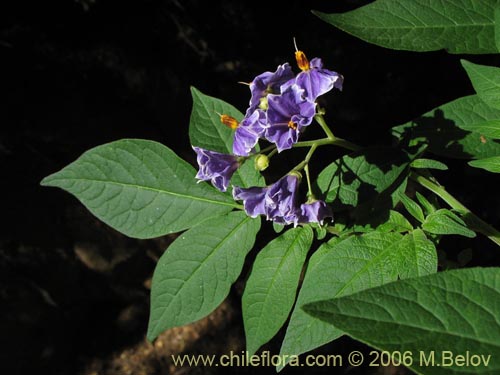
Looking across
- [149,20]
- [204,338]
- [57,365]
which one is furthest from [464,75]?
[57,365]

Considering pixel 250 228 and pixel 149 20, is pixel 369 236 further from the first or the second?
pixel 149 20

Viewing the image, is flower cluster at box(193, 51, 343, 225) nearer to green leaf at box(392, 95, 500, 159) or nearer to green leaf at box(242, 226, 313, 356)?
green leaf at box(242, 226, 313, 356)

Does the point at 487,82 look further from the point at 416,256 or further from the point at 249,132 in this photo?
the point at 249,132

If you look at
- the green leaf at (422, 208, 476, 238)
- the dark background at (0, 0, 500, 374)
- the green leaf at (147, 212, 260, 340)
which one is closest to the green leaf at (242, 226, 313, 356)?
the green leaf at (147, 212, 260, 340)

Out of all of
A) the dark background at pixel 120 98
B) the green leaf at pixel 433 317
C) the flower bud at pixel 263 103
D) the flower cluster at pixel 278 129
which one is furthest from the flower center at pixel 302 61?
the dark background at pixel 120 98

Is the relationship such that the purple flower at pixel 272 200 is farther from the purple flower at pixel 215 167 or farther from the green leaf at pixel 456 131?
the green leaf at pixel 456 131

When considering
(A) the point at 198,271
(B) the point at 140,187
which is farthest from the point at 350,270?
(B) the point at 140,187
